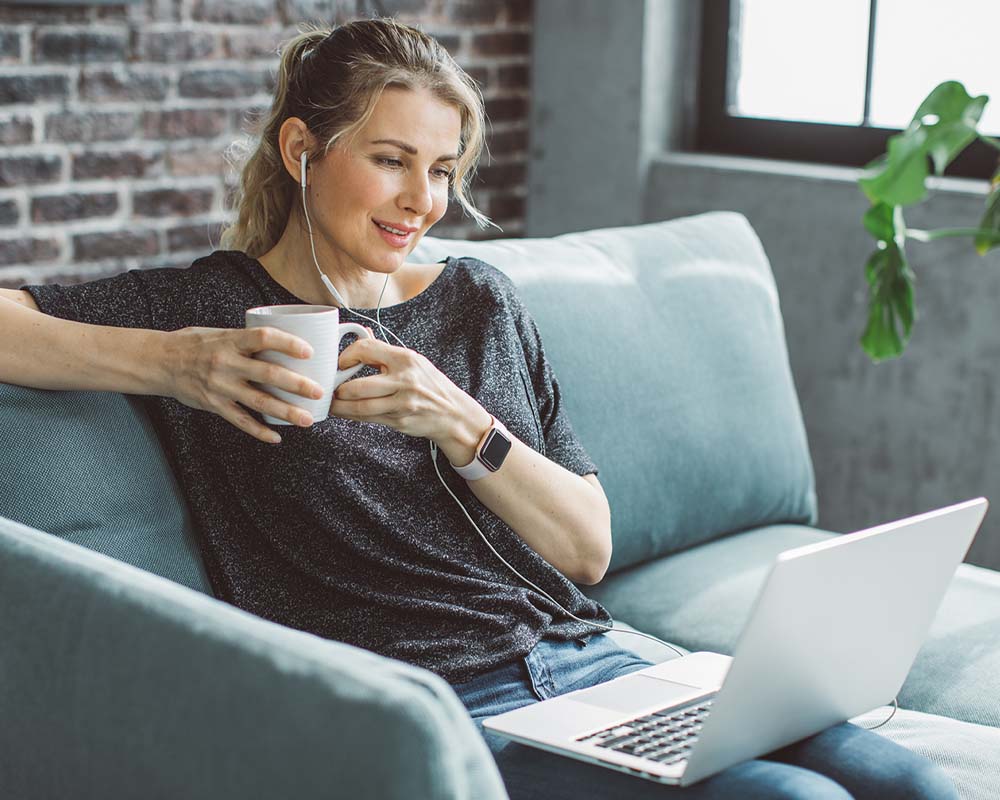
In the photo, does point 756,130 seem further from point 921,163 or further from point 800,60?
point 921,163

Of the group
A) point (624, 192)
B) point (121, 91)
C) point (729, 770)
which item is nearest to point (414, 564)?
point (729, 770)

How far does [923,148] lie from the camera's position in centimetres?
→ 182

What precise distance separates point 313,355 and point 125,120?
1.46 meters

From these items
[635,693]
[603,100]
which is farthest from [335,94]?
[603,100]

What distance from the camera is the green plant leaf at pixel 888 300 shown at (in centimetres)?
208

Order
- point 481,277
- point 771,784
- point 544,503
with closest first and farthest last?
point 771,784 < point 544,503 < point 481,277

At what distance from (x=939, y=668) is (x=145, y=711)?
3.84ft

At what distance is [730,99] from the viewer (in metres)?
3.23

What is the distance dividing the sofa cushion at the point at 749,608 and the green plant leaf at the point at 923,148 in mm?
599

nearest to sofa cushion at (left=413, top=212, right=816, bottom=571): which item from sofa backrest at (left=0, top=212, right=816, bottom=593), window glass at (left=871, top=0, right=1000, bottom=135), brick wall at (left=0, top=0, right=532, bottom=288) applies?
sofa backrest at (left=0, top=212, right=816, bottom=593)

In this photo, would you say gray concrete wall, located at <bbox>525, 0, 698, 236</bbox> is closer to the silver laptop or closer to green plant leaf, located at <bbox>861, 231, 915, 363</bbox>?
green plant leaf, located at <bbox>861, 231, 915, 363</bbox>

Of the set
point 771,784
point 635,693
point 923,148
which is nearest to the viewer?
point 771,784

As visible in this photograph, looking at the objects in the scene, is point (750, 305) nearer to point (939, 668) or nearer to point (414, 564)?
point (939, 668)

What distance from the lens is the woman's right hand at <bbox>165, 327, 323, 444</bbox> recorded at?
1.25 meters
